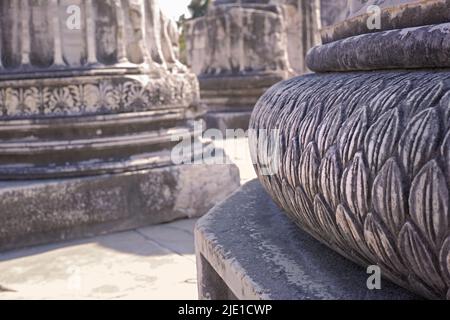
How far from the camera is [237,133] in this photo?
6250 millimetres

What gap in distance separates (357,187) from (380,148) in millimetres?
78

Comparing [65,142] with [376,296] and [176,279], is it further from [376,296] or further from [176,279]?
[376,296]

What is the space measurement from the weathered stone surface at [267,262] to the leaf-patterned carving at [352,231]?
7cm

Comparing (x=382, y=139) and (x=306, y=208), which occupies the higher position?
(x=382, y=139)

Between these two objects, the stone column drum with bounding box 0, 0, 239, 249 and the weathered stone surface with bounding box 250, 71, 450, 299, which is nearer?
the weathered stone surface with bounding box 250, 71, 450, 299

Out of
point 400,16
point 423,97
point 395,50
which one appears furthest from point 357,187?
point 400,16

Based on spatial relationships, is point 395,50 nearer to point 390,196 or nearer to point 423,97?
point 423,97

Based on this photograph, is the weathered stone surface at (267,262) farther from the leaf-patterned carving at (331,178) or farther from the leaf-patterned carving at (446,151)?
the leaf-patterned carving at (446,151)

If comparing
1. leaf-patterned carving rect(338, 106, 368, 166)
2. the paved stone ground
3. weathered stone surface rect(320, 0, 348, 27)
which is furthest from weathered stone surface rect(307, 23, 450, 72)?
weathered stone surface rect(320, 0, 348, 27)

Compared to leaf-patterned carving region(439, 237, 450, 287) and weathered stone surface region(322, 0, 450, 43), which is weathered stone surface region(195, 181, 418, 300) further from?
weathered stone surface region(322, 0, 450, 43)

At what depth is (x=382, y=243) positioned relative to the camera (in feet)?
2.89

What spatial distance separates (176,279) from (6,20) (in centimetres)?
174

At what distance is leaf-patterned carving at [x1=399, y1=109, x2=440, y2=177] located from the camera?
2.60ft

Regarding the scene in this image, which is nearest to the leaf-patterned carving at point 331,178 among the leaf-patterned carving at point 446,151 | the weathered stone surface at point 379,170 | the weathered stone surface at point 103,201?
the weathered stone surface at point 379,170
